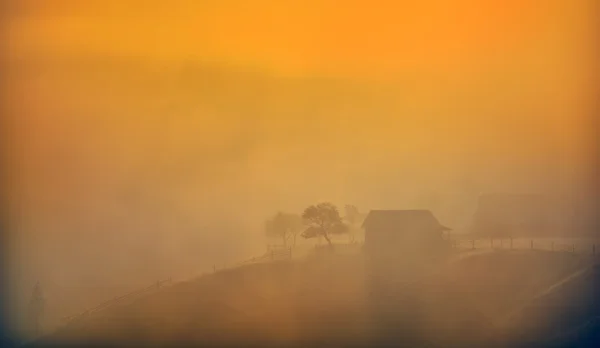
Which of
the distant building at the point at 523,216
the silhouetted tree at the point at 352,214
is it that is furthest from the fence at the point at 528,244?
the silhouetted tree at the point at 352,214

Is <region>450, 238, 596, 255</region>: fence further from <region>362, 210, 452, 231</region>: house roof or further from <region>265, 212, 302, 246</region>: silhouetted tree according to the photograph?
<region>265, 212, 302, 246</region>: silhouetted tree

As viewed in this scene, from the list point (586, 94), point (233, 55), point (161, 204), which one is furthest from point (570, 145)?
point (161, 204)

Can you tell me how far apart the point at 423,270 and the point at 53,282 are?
6.90ft

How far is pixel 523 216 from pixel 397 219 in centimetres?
72

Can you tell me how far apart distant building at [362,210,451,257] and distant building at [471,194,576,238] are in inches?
8.9

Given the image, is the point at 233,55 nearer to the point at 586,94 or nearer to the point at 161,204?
the point at 161,204

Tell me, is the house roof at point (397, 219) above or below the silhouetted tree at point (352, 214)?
below

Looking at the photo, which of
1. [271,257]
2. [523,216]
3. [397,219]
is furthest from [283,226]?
[523,216]

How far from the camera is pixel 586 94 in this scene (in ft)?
12.8

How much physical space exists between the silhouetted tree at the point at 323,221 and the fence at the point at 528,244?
0.66 meters

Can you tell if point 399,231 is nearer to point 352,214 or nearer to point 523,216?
point 352,214

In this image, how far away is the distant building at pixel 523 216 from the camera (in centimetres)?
384

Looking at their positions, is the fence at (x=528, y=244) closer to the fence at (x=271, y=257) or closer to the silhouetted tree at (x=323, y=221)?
the silhouetted tree at (x=323, y=221)

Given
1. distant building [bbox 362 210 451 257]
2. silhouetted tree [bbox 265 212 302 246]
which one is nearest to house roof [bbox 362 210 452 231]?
distant building [bbox 362 210 451 257]
